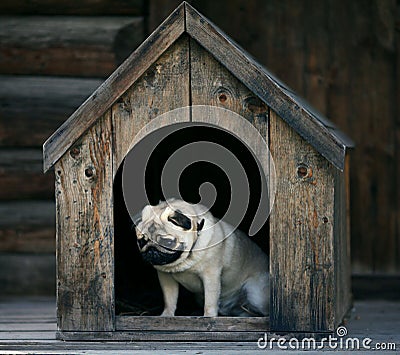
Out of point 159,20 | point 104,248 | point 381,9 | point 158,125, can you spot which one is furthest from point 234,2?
point 104,248

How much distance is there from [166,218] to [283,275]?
589mm

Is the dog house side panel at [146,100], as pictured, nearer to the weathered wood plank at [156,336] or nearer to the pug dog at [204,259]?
the pug dog at [204,259]

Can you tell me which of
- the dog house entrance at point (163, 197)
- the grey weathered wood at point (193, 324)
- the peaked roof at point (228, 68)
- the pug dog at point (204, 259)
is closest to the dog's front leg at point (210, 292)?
the pug dog at point (204, 259)

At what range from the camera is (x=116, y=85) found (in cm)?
403

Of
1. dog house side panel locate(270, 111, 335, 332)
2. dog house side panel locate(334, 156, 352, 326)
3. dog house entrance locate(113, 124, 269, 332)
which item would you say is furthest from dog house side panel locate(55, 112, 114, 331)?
dog house side panel locate(334, 156, 352, 326)

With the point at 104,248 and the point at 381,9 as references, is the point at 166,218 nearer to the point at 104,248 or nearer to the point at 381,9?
the point at 104,248

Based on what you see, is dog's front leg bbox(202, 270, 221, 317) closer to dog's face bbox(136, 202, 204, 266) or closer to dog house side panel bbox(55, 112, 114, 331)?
dog's face bbox(136, 202, 204, 266)

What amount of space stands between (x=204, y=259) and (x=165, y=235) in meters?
0.27

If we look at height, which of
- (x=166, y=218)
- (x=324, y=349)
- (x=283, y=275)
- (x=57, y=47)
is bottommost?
(x=324, y=349)

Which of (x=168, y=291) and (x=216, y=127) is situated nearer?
(x=216, y=127)

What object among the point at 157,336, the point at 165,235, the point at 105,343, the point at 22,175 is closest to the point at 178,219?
the point at 165,235

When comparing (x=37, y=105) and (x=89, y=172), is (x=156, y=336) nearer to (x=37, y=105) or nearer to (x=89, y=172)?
(x=89, y=172)

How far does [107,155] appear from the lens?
13.4ft

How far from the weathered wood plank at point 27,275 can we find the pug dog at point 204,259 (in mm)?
1370
